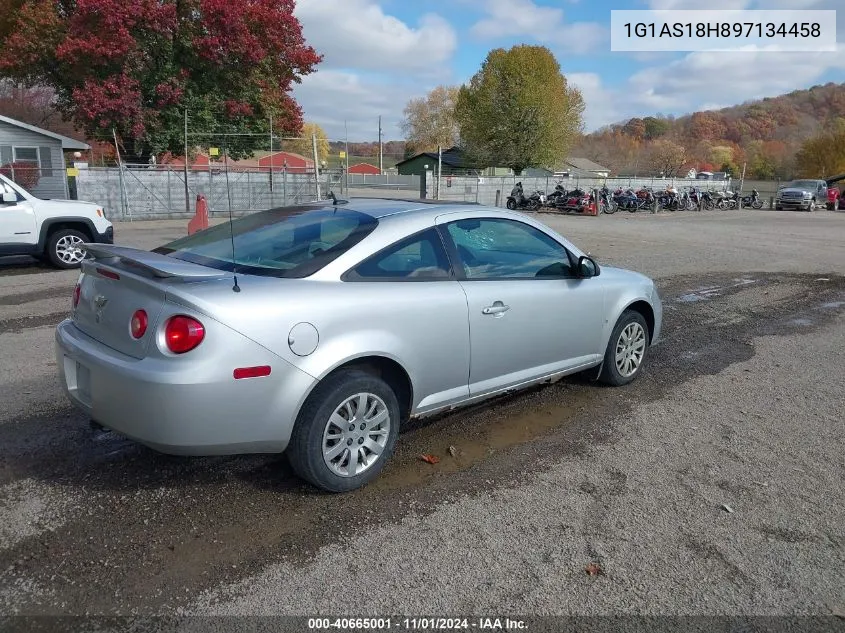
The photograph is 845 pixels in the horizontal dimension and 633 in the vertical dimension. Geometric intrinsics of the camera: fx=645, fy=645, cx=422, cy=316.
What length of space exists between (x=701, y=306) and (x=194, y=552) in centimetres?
774

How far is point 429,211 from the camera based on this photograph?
3.99m

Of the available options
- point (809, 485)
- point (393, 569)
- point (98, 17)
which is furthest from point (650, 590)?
point (98, 17)

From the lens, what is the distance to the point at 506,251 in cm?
436

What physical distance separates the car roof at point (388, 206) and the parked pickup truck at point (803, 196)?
42712mm

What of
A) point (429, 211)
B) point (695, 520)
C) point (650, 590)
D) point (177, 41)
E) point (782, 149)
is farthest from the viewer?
point (782, 149)

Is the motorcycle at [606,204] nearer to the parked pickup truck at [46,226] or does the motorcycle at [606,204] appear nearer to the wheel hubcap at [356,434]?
the parked pickup truck at [46,226]

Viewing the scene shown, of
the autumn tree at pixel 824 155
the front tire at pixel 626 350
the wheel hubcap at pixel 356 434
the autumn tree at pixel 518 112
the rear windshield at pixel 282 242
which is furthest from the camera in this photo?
the autumn tree at pixel 824 155

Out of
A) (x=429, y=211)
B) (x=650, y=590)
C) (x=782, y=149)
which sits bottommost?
(x=650, y=590)

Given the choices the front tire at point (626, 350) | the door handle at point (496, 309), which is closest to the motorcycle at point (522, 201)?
the front tire at point (626, 350)

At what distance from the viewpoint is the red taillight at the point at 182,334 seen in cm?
291

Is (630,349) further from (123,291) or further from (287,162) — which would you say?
(287,162)

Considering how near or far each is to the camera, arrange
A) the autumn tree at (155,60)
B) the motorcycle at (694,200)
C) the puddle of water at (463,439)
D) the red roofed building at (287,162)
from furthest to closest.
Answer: the motorcycle at (694,200), the red roofed building at (287,162), the autumn tree at (155,60), the puddle of water at (463,439)

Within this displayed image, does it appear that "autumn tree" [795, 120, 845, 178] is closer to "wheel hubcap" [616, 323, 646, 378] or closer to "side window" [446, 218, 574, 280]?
"wheel hubcap" [616, 323, 646, 378]

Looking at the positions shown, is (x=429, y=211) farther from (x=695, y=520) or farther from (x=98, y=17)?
(x=98, y=17)
